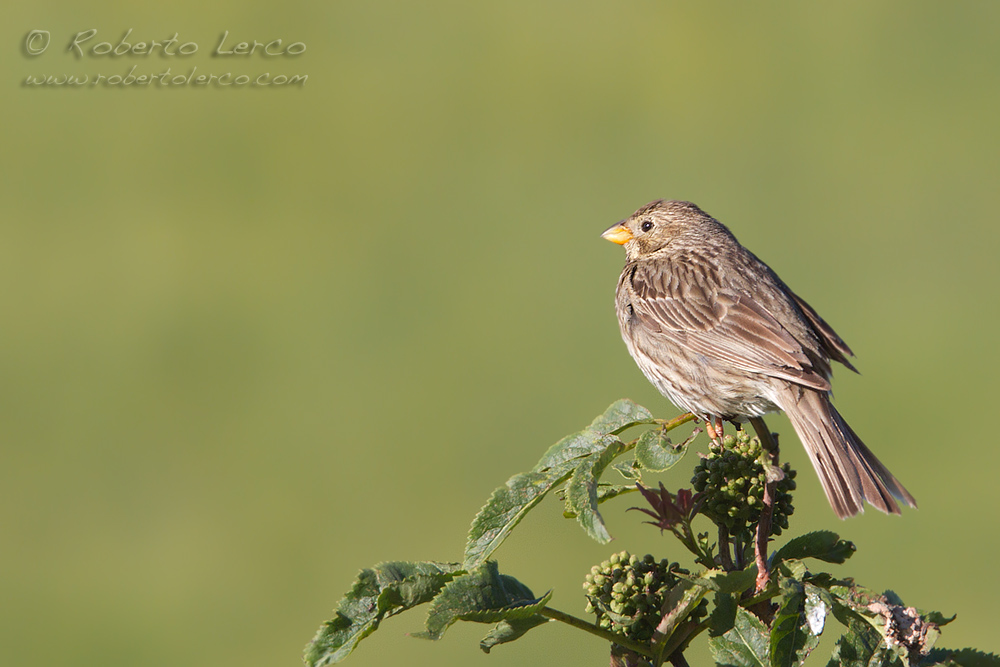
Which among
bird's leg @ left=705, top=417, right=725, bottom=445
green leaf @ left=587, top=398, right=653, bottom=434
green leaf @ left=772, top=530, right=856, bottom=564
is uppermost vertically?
green leaf @ left=587, top=398, right=653, bottom=434

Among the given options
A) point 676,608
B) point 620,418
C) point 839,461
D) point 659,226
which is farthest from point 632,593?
point 659,226

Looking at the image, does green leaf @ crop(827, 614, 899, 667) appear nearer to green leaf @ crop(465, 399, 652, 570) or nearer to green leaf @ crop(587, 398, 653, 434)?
green leaf @ crop(465, 399, 652, 570)

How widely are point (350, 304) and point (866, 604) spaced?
1272cm

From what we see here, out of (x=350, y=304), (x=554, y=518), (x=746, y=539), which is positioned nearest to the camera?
→ (x=746, y=539)

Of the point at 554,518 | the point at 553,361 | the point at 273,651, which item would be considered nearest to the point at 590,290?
the point at 553,361

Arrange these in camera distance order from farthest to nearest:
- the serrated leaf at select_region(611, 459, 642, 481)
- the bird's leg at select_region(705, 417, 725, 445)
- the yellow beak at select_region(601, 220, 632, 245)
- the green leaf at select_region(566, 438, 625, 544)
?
the yellow beak at select_region(601, 220, 632, 245) < the bird's leg at select_region(705, 417, 725, 445) < the serrated leaf at select_region(611, 459, 642, 481) < the green leaf at select_region(566, 438, 625, 544)

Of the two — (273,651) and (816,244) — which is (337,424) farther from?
(816,244)

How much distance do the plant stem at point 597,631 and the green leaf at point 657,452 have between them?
0.38m

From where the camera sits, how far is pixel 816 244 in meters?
14.6

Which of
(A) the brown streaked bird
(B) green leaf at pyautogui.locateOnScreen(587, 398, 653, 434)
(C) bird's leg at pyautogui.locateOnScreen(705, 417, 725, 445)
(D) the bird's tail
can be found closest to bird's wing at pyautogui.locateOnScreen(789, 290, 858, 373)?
(A) the brown streaked bird

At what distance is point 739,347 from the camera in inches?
162

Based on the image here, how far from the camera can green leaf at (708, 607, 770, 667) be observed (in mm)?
2344

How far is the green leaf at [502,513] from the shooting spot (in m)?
2.25

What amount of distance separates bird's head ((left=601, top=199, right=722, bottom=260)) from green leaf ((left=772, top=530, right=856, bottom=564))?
291cm
